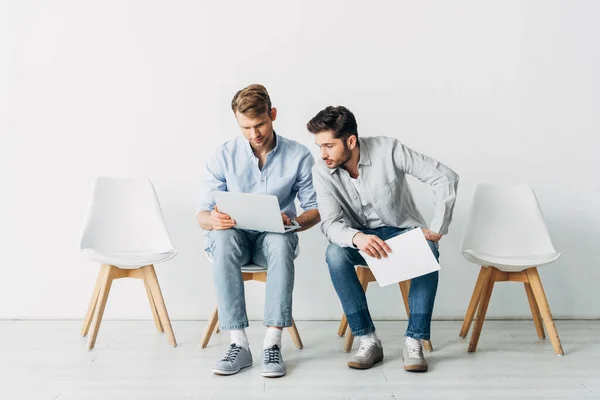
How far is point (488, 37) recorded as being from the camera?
3516mm

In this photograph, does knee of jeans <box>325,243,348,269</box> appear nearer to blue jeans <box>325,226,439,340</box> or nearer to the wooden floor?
blue jeans <box>325,226,439,340</box>

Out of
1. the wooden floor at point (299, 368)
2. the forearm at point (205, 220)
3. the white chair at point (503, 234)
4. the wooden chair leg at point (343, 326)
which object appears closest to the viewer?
the wooden floor at point (299, 368)

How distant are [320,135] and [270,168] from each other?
0.33 m

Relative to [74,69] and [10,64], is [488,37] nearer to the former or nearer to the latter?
[74,69]

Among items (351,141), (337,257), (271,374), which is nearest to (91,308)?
(271,374)

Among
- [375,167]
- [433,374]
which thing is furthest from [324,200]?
[433,374]

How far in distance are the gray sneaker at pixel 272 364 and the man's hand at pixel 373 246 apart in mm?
489

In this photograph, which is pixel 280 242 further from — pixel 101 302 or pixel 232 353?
pixel 101 302

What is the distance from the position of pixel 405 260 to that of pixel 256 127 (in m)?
0.77

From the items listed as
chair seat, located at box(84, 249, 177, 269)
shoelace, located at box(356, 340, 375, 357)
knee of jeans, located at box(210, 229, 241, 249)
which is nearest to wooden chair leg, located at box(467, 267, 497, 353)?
shoelace, located at box(356, 340, 375, 357)

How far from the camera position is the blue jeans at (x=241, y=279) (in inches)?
99.0

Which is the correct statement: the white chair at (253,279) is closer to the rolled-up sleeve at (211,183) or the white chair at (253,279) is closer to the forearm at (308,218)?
the forearm at (308,218)

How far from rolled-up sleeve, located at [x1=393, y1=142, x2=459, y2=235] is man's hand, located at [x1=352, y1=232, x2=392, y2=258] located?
265 millimetres

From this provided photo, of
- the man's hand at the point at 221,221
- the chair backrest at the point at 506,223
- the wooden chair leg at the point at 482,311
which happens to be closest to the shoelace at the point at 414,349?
the wooden chair leg at the point at 482,311
